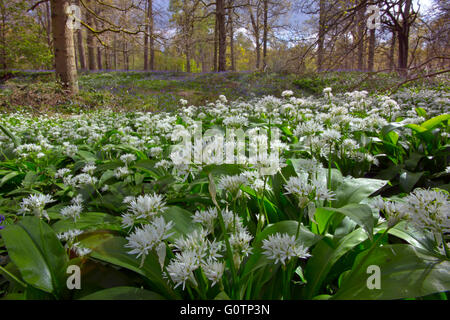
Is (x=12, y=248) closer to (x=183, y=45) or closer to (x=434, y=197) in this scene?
(x=434, y=197)

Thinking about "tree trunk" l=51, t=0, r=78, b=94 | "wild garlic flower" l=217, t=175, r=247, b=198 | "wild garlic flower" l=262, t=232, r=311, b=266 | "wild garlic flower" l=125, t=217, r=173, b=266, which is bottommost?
"wild garlic flower" l=262, t=232, r=311, b=266

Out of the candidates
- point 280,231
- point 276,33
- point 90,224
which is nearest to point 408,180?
point 280,231

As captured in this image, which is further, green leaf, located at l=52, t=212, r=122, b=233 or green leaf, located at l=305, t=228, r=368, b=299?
green leaf, located at l=52, t=212, r=122, b=233

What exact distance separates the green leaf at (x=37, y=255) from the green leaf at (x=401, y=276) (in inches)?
43.6

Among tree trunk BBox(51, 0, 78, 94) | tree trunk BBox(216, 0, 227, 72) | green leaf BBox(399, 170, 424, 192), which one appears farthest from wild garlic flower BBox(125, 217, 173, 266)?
tree trunk BBox(216, 0, 227, 72)

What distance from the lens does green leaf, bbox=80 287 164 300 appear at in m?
0.93

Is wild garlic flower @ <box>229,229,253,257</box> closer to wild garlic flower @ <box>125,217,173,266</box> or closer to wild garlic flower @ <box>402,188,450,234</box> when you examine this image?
wild garlic flower @ <box>125,217,173,266</box>

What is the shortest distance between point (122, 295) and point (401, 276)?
101 cm

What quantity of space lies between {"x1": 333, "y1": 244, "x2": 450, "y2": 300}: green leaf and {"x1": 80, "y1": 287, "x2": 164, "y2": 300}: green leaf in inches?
27.2

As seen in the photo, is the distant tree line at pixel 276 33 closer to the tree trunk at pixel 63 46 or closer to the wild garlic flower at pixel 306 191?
the tree trunk at pixel 63 46

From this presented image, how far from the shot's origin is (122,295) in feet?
3.11

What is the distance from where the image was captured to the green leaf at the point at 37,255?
3.40 feet

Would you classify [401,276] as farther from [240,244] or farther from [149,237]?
[149,237]
